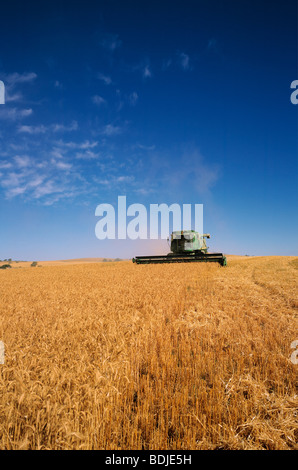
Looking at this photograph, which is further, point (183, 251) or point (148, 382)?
point (183, 251)

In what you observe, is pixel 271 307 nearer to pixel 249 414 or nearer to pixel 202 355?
pixel 202 355

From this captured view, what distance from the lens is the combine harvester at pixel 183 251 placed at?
20472 mm

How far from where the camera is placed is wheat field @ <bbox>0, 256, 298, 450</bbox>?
6.64 feet

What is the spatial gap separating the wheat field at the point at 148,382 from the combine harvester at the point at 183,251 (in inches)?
584

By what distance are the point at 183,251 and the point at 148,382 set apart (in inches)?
773

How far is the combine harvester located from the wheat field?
1482cm

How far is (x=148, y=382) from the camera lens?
8.98ft

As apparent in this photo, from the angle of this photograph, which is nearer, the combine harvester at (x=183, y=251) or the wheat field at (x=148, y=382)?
the wheat field at (x=148, y=382)

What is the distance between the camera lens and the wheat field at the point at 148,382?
2025 millimetres

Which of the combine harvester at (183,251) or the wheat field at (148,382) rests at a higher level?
the combine harvester at (183,251)

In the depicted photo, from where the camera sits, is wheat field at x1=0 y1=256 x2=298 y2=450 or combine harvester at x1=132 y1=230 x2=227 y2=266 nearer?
wheat field at x1=0 y1=256 x2=298 y2=450

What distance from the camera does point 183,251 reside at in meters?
22.1

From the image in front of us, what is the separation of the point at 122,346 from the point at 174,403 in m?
1.38

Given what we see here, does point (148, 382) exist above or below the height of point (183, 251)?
below
